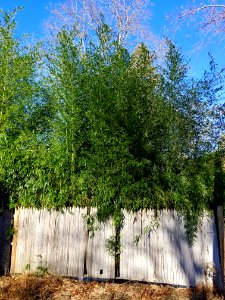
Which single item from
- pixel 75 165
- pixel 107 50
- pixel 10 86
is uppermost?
pixel 107 50

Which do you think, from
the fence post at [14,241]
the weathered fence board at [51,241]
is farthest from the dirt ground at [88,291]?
the fence post at [14,241]

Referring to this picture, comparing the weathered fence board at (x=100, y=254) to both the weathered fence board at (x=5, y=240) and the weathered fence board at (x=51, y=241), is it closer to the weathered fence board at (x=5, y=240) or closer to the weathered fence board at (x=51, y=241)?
the weathered fence board at (x=51, y=241)

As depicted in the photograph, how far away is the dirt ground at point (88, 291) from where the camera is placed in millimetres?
5672

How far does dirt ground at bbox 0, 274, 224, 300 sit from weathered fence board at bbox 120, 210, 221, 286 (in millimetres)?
Result: 166

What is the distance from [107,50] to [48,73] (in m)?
1.20

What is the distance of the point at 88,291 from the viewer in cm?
599

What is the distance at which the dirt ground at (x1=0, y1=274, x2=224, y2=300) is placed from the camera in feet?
18.6

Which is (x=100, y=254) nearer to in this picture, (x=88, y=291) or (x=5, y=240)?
(x=88, y=291)

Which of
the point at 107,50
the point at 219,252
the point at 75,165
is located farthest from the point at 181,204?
the point at 107,50

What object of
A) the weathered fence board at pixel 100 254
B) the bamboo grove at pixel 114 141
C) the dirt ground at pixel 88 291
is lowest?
the dirt ground at pixel 88 291

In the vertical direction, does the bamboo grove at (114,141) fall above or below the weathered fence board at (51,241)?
above

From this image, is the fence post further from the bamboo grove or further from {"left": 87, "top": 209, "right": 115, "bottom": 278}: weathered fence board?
{"left": 87, "top": 209, "right": 115, "bottom": 278}: weathered fence board

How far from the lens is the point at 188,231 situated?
19.6 ft

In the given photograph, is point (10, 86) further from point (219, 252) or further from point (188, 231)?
point (219, 252)
